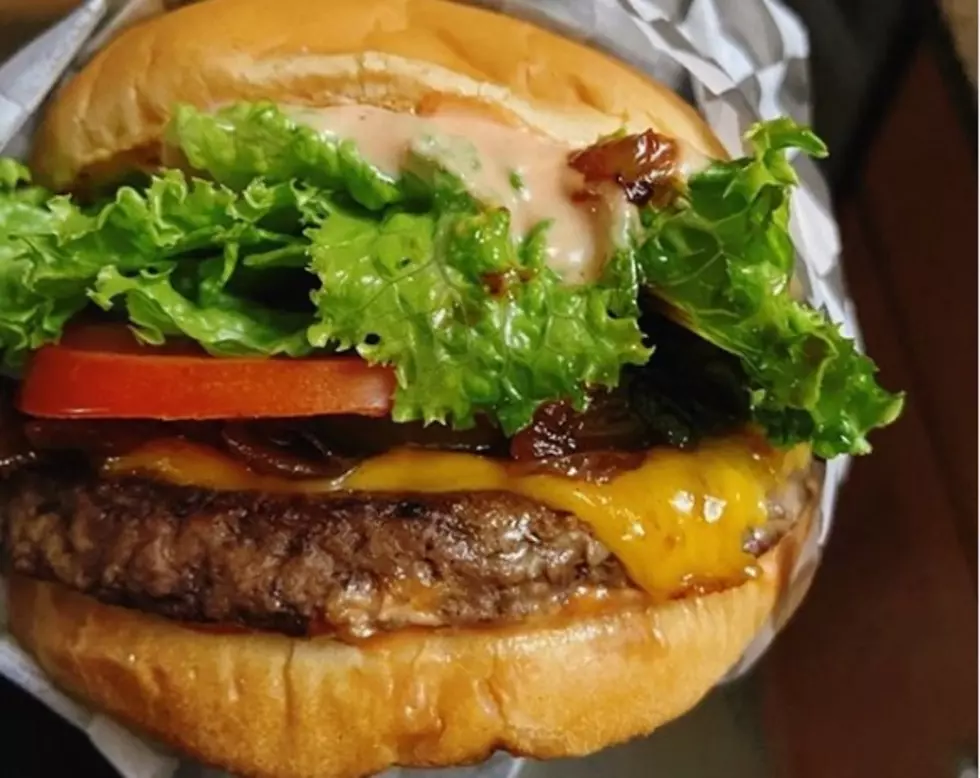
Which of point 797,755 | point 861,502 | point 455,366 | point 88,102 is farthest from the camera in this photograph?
point 861,502

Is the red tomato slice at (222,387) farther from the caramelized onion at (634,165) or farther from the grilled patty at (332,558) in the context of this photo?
the caramelized onion at (634,165)

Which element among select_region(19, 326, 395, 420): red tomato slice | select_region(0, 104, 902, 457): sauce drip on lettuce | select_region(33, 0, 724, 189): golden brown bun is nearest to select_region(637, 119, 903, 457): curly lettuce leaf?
select_region(0, 104, 902, 457): sauce drip on lettuce

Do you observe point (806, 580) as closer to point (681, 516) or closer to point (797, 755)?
point (797, 755)

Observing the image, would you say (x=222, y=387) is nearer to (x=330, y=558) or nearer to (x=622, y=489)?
(x=330, y=558)

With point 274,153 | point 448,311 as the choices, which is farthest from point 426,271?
point 274,153

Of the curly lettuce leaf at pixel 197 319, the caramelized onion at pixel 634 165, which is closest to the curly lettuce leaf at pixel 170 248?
the curly lettuce leaf at pixel 197 319

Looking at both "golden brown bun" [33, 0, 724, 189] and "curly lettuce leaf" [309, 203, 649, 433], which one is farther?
"golden brown bun" [33, 0, 724, 189]

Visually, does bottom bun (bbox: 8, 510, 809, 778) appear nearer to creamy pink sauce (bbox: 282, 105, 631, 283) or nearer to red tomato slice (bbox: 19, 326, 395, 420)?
red tomato slice (bbox: 19, 326, 395, 420)

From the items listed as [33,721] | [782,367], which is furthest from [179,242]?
[33,721]
